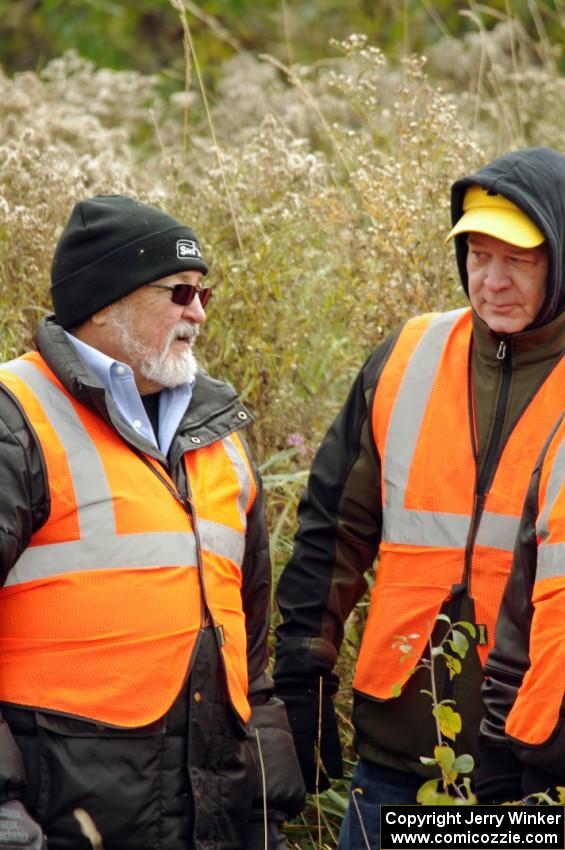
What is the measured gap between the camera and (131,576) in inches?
137

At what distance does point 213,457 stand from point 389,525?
0.53 m

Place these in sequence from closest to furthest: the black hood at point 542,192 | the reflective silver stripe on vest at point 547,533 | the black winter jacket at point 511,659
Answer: the reflective silver stripe on vest at point 547,533, the black winter jacket at point 511,659, the black hood at point 542,192

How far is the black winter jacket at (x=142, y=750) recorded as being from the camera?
10.9ft

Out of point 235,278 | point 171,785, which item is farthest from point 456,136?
point 171,785

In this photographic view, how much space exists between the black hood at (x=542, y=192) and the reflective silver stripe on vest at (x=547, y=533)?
56 cm

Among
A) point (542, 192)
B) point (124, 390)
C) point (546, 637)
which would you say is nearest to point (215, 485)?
point (124, 390)

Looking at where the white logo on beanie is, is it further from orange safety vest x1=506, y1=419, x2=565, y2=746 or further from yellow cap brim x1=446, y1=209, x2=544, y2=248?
orange safety vest x1=506, y1=419, x2=565, y2=746

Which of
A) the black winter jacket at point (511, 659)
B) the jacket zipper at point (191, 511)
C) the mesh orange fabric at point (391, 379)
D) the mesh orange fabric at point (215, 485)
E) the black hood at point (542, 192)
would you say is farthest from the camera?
the mesh orange fabric at point (391, 379)

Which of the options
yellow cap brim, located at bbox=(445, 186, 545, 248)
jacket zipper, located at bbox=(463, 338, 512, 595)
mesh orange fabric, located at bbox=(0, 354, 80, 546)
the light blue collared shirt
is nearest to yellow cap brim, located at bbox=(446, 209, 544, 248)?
yellow cap brim, located at bbox=(445, 186, 545, 248)

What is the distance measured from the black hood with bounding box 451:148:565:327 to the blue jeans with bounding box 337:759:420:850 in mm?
1266

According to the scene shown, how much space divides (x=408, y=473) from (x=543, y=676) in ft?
2.87

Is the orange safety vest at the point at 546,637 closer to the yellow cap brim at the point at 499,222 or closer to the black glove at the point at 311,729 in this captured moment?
the yellow cap brim at the point at 499,222

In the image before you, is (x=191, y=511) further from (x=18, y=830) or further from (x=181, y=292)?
(x=18, y=830)

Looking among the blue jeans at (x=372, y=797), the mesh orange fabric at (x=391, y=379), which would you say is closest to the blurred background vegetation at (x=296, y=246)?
the blue jeans at (x=372, y=797)
